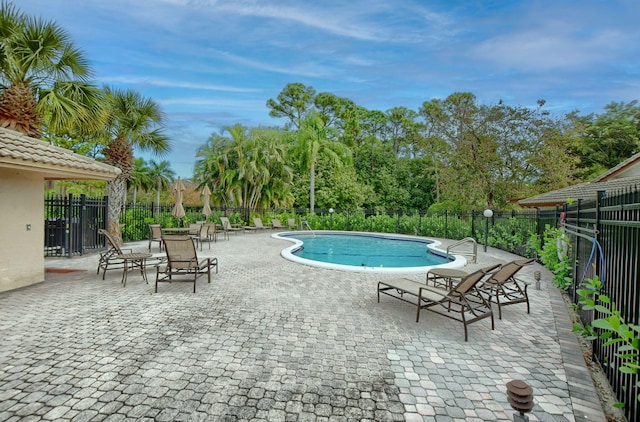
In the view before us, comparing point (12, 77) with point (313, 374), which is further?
point (12, 77)

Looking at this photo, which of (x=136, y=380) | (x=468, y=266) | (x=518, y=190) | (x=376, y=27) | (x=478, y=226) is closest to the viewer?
(x=136, y=380)

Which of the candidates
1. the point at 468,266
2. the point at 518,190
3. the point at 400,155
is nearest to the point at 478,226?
the point at 468,266

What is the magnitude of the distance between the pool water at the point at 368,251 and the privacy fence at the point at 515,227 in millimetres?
2231

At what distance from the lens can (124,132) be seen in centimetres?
1205

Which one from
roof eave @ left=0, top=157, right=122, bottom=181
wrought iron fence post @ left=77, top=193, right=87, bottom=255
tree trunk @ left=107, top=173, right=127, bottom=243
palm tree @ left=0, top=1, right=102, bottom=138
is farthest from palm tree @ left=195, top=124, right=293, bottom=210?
roof eave @ left=0, top=157, right=122, bottom=181

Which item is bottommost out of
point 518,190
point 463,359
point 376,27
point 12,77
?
point 463,359

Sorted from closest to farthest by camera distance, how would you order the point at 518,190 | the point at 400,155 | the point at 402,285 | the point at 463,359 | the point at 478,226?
the point at 463,359 < the point at 402,285 < the point at 478,226 < the point at 518,190 < the point at 400,155

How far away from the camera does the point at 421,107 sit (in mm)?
27453

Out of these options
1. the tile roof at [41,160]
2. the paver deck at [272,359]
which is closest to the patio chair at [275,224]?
the tile roof at [41,160]

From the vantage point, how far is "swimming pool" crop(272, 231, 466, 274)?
31.1 ft

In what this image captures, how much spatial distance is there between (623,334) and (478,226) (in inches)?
556

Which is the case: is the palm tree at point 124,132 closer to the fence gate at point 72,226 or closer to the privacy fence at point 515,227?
the privacy fence at point 515,227

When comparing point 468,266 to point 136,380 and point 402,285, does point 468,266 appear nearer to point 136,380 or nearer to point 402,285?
point 402,285

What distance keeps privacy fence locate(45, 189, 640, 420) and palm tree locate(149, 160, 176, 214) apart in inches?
1274
